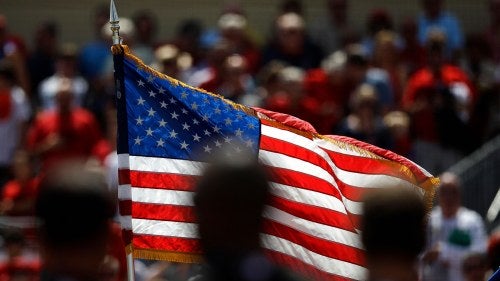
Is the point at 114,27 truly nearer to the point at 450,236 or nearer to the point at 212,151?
the point at 212,151

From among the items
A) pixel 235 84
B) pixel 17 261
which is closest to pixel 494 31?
pixel 235 84

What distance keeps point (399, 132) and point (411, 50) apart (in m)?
2.38

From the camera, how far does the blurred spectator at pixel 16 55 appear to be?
1533 cm

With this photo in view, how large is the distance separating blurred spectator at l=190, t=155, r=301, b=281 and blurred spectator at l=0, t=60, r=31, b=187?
381 inches

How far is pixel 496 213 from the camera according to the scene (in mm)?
13445

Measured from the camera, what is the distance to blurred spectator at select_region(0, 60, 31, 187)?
14.4m

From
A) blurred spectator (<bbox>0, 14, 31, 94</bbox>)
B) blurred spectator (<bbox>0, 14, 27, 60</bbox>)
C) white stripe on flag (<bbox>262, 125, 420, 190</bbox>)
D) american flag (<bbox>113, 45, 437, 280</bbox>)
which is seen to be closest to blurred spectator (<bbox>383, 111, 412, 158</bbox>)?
blurred spectator (<bbox>0, 14, 31, 94</bbox>)

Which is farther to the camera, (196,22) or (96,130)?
(196,22)

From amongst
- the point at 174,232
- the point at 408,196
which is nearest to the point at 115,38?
the point at 174,232

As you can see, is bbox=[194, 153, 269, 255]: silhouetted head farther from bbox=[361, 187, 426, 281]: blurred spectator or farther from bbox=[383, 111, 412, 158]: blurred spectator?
bbox=[383, 111, 412, 158]: blurred spectator

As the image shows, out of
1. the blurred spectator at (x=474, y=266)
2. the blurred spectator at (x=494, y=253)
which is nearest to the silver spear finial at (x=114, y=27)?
the blurred spectator at (x=494, y=253)

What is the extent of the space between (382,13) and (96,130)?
3.53 metres

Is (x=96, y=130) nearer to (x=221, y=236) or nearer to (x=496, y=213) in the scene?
(x=496, y=213)

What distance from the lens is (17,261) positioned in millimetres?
10211
